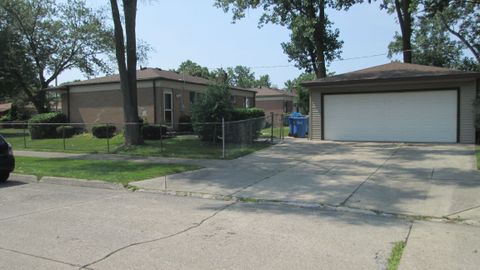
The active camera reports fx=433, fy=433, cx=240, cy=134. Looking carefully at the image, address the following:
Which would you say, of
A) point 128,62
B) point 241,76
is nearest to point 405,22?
point 128,62

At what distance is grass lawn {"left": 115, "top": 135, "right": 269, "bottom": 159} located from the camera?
16.3 metres

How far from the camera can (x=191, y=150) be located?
1758 centimetres

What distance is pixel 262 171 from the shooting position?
12477mm

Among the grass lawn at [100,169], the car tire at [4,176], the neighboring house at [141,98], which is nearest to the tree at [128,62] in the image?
the grass lawn at [100,169]

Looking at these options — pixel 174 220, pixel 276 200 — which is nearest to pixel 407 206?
pixel 276 200

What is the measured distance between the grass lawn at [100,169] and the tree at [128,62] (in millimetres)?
3941

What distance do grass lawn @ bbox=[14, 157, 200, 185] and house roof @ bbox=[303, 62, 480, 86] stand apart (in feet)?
33.9

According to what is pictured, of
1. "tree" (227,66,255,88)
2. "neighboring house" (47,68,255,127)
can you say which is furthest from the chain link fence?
"tree" (227,66,255,88)

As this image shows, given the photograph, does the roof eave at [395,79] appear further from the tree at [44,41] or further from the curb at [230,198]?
the tree at [44,41]

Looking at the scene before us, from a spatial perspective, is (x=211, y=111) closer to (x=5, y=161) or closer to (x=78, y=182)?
(x=78, y=182)

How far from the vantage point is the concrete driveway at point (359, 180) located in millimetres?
8312

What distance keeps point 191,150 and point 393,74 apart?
10.2 meters

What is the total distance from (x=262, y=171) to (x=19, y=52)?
3287cm

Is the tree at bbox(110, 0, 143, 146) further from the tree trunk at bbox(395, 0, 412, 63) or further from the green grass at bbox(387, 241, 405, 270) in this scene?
the tree trunk at bbox(395, 0, 412, 63)
